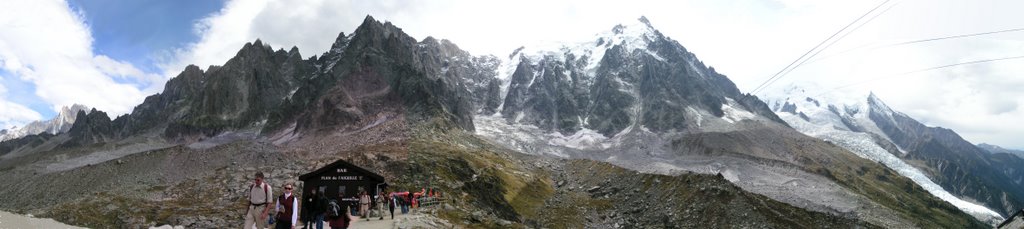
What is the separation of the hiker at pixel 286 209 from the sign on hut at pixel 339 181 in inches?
1073

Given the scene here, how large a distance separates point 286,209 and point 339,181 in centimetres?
2863

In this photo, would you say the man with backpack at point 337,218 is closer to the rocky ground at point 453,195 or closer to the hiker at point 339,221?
the hiker at point 339,221

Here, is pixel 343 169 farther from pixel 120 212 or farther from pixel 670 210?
pixel 670 210

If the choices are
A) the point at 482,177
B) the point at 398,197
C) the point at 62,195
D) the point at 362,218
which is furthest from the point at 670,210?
the point at 62,195

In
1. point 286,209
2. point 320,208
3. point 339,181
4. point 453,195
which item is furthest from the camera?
point 453,195

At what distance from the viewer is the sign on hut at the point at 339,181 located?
54062mm

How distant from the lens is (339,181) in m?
54.6

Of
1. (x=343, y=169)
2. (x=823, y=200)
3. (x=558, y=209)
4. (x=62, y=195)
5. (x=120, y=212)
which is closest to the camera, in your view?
(x=343, y=169)

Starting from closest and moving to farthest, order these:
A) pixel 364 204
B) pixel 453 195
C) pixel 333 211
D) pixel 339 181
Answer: pixel 333 211 → pixel 364 204 → pixel 339 181 → pixel 453 195

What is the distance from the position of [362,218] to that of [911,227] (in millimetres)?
159224

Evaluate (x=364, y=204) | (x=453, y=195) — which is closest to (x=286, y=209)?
(x=364, y=204)

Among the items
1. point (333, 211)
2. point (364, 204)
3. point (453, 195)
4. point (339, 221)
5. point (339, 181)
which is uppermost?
point (339, 181)

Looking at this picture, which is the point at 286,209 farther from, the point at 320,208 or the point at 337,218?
the point at 337,218

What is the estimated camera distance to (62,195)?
15300cm
